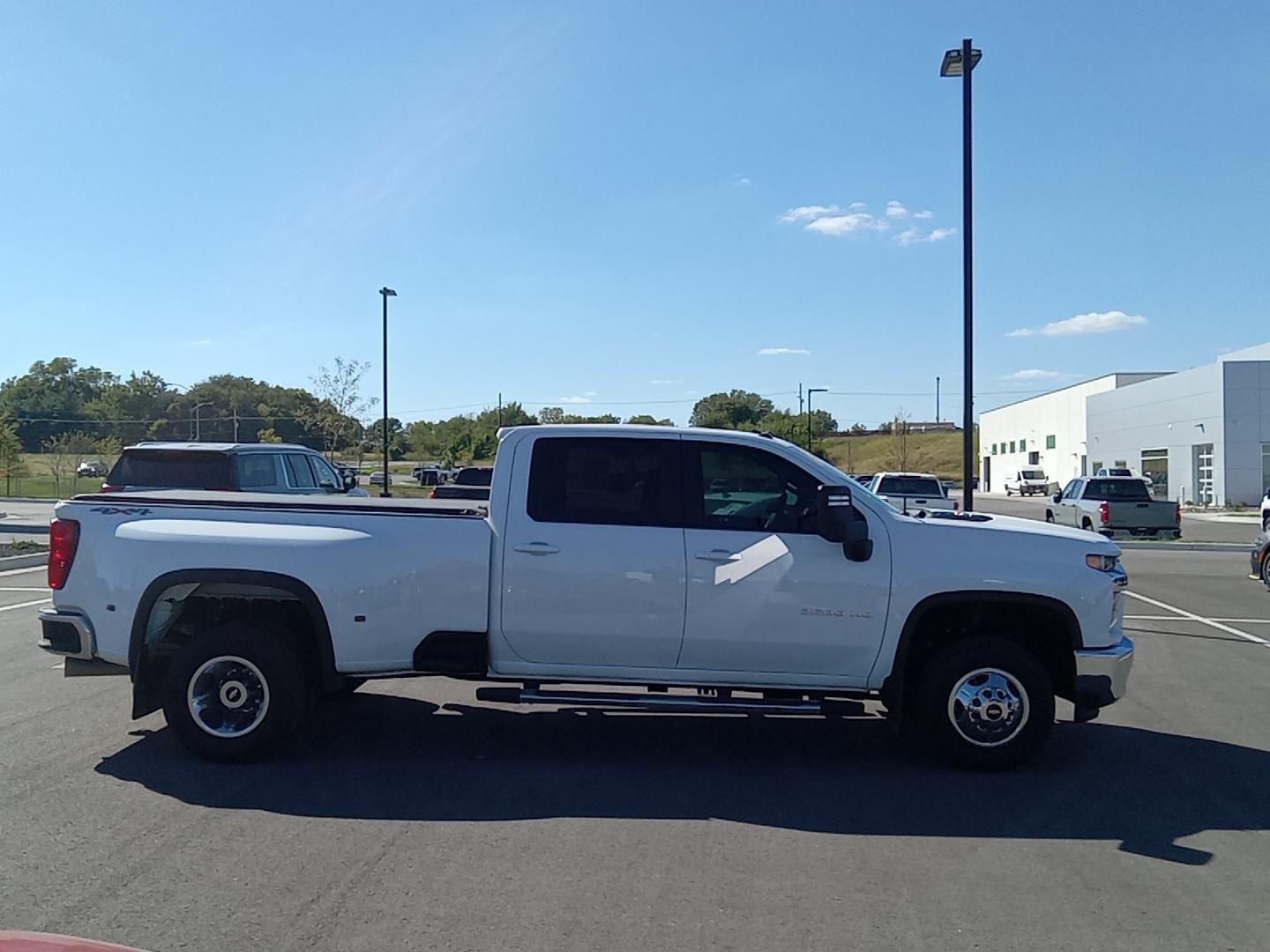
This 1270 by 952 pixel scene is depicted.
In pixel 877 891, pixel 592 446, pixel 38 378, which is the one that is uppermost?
pixel 38 378

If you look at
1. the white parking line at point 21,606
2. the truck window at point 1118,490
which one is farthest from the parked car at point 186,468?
the truck window at point 1118,490

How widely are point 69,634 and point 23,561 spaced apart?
552 inches

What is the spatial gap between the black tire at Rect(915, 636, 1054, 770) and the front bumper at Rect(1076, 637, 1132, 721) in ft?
0.66

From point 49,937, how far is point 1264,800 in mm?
6267

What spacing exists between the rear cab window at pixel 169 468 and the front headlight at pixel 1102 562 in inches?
428

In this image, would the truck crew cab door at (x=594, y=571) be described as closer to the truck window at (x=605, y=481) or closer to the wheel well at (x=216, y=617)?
the truck window at (x=605, y=481)

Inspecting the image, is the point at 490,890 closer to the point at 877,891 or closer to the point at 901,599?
the point at 877,891

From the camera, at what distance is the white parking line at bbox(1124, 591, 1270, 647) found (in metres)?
12.4

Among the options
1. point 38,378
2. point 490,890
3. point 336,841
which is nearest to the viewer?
point 490,890

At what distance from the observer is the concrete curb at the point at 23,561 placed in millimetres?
18531

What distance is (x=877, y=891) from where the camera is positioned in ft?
16.1

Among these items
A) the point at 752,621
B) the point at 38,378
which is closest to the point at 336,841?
the point at 752,621

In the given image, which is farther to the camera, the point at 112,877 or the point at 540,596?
the point at 540,596

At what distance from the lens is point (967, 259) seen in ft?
50.3
